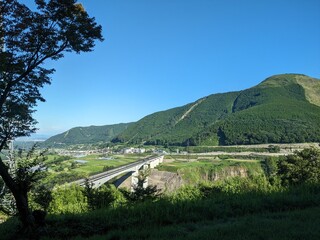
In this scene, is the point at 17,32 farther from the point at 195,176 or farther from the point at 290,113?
the point at 290,113

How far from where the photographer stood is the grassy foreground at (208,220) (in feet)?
16.1

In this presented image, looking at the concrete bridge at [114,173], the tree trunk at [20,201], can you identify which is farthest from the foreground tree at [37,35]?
the concrete bridge at [114,173]

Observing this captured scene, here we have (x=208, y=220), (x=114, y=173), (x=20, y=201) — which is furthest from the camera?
(x=114, y=173)

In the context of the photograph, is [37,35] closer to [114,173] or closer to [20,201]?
[20,201]

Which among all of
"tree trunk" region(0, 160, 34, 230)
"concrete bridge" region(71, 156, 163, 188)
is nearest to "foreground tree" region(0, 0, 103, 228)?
"tree trunk" region(0, 160, 34, 230)

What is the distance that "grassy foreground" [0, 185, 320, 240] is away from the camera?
193 inches

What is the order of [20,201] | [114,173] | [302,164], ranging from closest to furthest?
1. [20,201]
2. [302,164]
3. [114,173]

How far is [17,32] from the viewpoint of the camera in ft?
24.2

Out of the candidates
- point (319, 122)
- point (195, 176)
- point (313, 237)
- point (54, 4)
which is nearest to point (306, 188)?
point (313, 237)

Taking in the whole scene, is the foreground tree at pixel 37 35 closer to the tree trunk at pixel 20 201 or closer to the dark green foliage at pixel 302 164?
the tree trunk at pixel 20 201

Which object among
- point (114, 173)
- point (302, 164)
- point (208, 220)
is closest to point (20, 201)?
point (208, 220)

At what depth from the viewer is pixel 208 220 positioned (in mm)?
6098

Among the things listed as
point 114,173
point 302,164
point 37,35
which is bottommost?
point 114,173

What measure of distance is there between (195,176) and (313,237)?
81.0 metres
